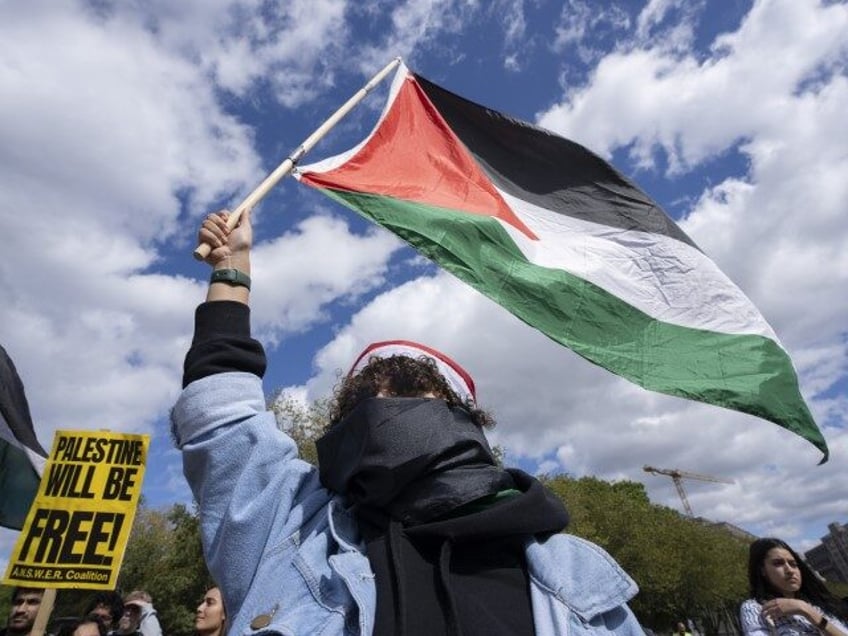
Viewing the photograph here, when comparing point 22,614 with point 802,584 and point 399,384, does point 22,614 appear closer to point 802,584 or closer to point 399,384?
point 399,384

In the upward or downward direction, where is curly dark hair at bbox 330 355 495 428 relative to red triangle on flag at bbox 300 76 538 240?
downward

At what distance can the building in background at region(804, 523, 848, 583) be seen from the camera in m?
90.1

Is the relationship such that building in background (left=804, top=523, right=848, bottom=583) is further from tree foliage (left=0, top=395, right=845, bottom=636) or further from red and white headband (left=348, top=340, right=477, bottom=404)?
red and white headband (left=348, top=340, right=477, bottom=404)

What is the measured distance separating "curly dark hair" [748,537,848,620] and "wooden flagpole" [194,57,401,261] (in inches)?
173

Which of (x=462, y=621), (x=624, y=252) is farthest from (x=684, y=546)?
(x=462, y=621)

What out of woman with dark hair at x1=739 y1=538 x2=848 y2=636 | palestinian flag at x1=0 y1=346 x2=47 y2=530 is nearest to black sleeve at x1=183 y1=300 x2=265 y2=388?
woman with dark hair at x1=739 y1=538 x2=848 y2=636

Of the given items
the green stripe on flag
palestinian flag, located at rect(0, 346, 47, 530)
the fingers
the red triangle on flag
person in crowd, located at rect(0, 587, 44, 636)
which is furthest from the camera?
person in crowd, located at rect(0, 587, 44, 636)

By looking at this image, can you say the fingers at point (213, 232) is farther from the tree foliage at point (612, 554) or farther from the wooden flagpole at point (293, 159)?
the tree foliage at point (612, 554)

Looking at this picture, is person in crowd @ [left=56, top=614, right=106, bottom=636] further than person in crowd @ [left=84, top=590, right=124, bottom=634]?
No

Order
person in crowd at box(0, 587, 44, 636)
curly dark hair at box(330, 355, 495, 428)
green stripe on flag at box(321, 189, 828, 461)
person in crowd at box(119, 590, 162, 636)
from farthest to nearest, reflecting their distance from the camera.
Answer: person in crowd at box(119, 590, 162, 636)
person in crowd at box(0, 587, 44, 636)
green stripe on flag at box(321, 189, 828, 461)
curly dark hair at box(330, 355, 495, 428)

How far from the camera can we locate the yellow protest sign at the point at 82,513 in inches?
185

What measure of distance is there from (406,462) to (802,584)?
15.4 feet

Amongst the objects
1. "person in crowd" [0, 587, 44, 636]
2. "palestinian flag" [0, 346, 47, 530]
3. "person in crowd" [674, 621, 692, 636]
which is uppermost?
"person in crowd" [674, 621, 692, 636]

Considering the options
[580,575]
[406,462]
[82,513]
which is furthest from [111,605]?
[580,575]
